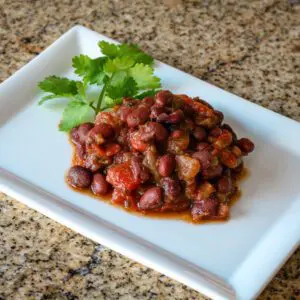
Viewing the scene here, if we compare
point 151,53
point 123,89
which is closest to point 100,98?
Answer: point 123,89

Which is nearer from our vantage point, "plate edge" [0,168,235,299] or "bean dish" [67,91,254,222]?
"plate edge" [0,168,235,299]

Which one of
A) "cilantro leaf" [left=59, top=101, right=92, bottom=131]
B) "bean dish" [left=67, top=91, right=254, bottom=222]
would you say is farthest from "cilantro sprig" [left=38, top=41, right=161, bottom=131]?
"bean dish" [left=67, top=91, right=254, bottom=222]

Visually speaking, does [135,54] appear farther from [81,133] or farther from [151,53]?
[81,133]

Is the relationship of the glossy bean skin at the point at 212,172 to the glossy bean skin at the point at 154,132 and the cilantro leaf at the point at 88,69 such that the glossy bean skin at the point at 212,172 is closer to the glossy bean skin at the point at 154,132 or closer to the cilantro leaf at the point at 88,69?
the glossy bean skin at the point at 154,132

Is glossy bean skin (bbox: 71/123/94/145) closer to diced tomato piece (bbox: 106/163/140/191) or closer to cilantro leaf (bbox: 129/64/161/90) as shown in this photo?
diced tomato piece (bbox: 106/163/140/191)

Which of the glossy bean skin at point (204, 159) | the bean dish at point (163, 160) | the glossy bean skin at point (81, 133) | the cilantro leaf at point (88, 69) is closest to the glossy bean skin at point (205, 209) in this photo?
the bean dish at point (163, 160)

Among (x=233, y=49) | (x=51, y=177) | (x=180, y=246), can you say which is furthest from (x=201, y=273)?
(x=233, y=49)
